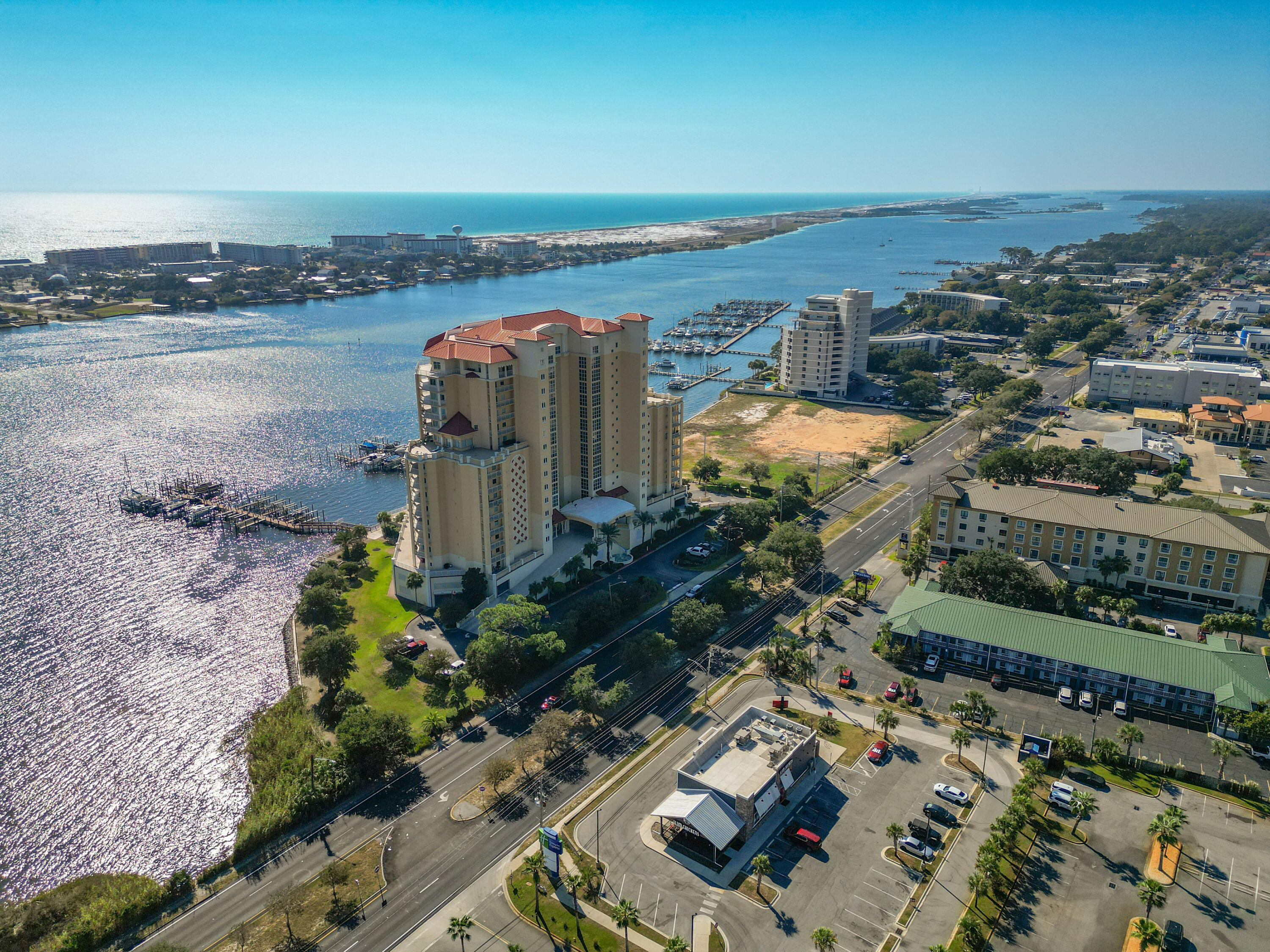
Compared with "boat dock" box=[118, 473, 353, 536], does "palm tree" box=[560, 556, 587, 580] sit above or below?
above

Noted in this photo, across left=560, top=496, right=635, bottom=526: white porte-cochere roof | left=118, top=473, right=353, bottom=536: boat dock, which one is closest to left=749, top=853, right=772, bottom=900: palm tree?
left=560, top=496, right=635, bottom=526: white porte-cochere roof

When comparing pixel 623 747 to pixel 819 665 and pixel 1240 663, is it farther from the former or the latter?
pixel 1240 663

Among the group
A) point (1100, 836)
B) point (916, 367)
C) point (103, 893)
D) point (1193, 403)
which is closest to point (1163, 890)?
point (1100, 836)

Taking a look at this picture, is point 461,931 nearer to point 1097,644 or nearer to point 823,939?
point 823,939

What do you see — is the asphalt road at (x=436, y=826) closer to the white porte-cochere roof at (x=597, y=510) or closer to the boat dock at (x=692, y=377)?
the white porte-cochere roof at (x=597, y=510)

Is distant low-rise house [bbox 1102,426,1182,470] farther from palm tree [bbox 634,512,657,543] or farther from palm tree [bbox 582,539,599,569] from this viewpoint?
palm tree [bbox 582,539,599,569]
